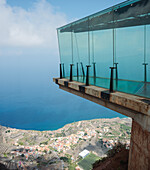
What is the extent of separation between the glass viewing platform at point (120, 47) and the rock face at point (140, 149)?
1077mm

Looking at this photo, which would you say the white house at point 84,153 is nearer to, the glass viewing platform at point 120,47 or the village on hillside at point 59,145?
the village on hillside at point 59,145

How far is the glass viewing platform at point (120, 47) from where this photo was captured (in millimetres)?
4051

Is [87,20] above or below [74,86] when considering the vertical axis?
above

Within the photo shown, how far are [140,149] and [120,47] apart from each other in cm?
300

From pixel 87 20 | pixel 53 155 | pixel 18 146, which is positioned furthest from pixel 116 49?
pixel 18 146

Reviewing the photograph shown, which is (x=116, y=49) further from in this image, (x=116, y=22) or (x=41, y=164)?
(x=41, y=164)

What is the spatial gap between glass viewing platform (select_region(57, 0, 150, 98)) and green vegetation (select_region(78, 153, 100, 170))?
23.4 meters

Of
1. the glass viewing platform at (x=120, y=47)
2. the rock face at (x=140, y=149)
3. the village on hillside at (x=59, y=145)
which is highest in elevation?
the glass viewing platform at (x=120, y=47)

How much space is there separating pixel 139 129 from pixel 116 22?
3.18 metres

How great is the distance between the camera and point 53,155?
28.3 meters

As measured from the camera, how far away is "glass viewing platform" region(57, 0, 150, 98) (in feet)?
13.3

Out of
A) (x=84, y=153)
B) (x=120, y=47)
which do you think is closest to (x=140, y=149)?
(x=120, y=47)

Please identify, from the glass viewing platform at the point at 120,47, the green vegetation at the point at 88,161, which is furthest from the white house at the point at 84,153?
the glass viewing platform at the point at 120,47

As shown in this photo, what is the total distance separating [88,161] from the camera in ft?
87.0
